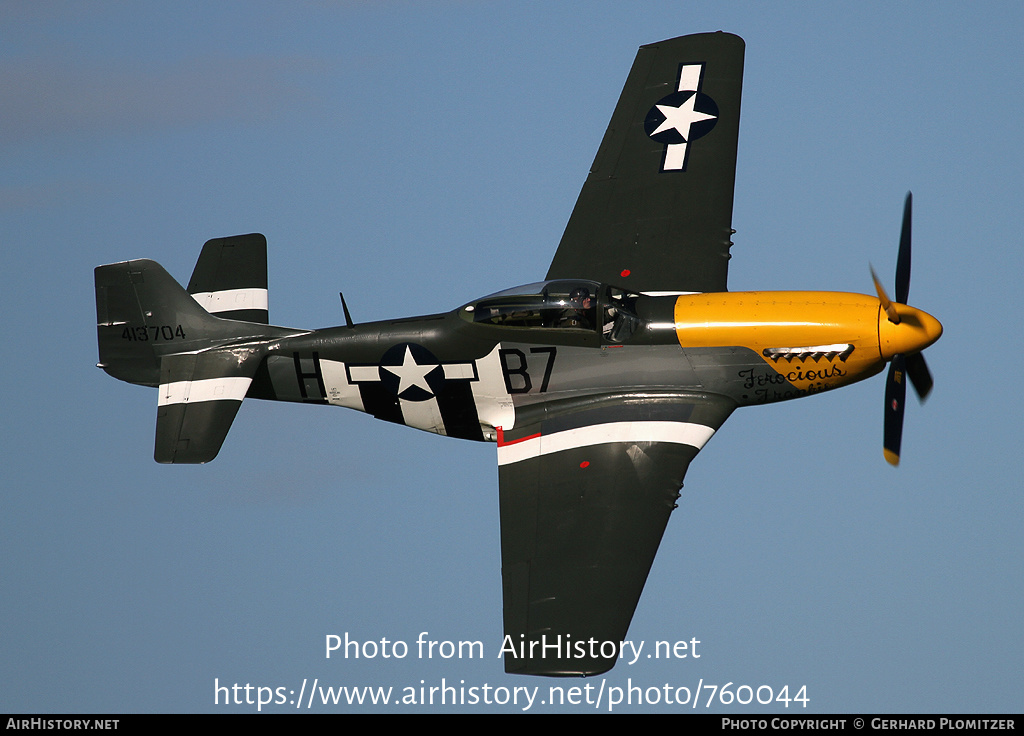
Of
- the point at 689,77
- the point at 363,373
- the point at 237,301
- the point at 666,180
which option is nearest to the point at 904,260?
the point at 666,180

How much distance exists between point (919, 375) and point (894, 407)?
604 mm

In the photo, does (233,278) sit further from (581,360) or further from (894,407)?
(894,407)

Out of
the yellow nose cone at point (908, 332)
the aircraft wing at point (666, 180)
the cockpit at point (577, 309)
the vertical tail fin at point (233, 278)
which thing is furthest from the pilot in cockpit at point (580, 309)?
→ the vertical tail fin at point (233, 278)

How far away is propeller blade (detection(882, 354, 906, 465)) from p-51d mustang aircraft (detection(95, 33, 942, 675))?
38 mm

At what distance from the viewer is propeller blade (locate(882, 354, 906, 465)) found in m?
17.3

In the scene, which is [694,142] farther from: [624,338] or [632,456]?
[632,456]

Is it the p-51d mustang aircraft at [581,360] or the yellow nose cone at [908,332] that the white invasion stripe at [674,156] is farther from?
the yellow nose cone at [908,332]

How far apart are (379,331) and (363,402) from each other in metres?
1.00

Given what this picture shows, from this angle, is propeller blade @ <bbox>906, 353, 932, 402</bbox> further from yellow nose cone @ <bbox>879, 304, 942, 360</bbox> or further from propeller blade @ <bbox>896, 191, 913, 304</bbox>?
propeller blade @ <bbox>896, 191, 913, 304</bbox>

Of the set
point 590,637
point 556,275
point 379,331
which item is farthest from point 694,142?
point 590,637

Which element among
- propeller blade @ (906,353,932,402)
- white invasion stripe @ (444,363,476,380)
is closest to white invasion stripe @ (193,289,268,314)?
white invasion stripe @ (444,363,476,380)

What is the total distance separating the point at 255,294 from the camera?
65.3 ft

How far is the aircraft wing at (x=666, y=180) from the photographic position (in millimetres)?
19609

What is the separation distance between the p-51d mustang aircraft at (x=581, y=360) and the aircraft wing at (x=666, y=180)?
0.03 m
